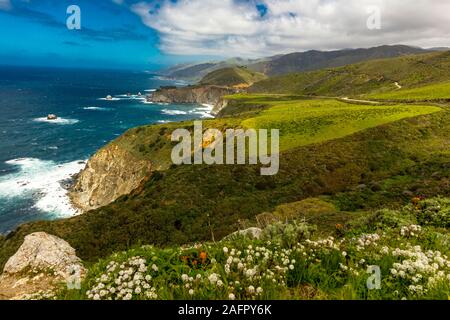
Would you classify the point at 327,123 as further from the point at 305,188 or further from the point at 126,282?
the point at 126,282

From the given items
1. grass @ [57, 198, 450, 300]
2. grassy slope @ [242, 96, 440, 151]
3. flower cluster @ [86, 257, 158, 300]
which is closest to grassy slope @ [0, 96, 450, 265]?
grassy slope @ [242, 96, 440, 151]

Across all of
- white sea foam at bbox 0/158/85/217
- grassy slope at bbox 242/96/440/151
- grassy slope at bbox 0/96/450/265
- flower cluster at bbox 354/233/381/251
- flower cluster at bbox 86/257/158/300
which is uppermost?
grassy slope at bbox 242/96/440/151

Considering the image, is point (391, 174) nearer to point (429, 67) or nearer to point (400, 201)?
point (400, 201)

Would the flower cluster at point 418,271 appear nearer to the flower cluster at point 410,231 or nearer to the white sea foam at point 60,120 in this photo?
the flower cluster at point 410,231

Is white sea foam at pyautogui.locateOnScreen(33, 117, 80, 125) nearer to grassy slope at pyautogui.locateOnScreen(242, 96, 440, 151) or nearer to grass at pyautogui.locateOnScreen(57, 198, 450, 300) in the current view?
grassy slope at pyautogui.locateOnScreen(242, 96, 440, 151)
